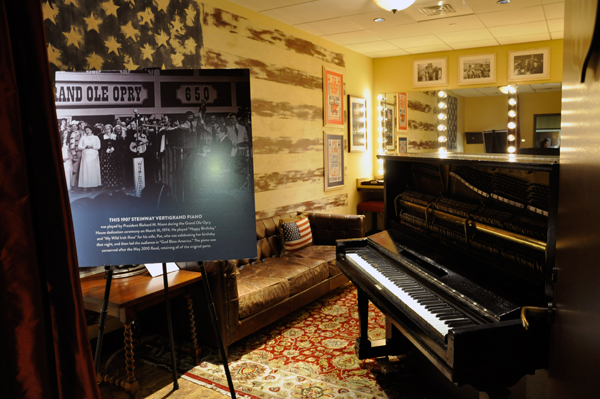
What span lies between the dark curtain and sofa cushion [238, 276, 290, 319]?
177cm

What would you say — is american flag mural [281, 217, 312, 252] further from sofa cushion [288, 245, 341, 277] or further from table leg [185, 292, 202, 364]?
Answer: table leg [185, 292, 202, 364]

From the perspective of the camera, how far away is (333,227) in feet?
15.9

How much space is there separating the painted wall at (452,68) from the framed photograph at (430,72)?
6 centimetres

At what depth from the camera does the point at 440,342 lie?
167 cm

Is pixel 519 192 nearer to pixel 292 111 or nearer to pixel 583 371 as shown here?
pixel 583 371

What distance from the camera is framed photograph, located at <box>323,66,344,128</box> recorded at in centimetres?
573

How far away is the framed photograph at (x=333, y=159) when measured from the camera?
584 cm

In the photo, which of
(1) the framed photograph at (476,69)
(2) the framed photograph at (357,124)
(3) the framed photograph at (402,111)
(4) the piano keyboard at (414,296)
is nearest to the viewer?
(4) the piano keyboard at (414,296)

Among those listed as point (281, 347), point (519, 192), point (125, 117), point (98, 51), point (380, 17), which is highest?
point (380, 17)

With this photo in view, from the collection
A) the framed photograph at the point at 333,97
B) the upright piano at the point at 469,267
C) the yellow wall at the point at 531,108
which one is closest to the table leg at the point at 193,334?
the upright piano at the point at 469,267

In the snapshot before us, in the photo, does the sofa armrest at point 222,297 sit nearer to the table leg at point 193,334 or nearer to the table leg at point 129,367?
the table leg at point 193,334

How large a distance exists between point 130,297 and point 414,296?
1.62 metres

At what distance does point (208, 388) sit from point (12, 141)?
77.6 inches

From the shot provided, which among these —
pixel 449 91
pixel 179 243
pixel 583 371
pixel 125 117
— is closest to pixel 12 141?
pixel 125 117
